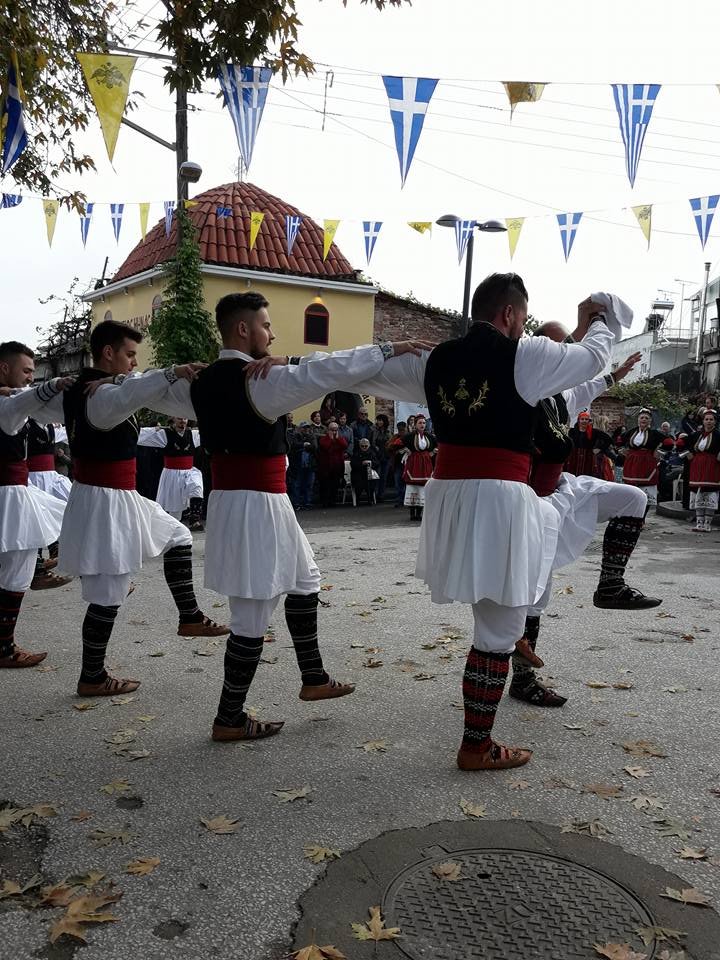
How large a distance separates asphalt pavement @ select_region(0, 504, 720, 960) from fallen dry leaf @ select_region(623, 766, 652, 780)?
1 centimetres

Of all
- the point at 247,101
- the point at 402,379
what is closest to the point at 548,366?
the point at 402,379

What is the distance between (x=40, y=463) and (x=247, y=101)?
4871mm

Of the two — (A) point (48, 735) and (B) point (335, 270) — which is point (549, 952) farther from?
(B) point (335, 270)

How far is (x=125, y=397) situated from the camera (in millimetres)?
4418

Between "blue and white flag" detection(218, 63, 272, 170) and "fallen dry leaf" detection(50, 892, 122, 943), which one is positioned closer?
"fallen dry leaf" detection(50, 892, 122, 943)

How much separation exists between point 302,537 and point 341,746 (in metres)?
1.06

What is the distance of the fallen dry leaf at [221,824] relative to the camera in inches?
128

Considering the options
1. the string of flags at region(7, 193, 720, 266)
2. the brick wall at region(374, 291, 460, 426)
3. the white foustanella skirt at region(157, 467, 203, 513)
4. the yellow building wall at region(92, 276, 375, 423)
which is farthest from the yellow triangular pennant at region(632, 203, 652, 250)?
the brick wall at region(374, 291, 460, 426)

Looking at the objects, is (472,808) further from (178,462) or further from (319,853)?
(178,462)

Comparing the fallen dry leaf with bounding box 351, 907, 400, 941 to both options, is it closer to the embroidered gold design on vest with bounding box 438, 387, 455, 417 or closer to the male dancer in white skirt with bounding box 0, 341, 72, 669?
the embroidered gold design on vest with bounding box 438, 387, 455, 417

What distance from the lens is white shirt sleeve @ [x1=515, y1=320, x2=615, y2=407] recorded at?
3564 millimetres

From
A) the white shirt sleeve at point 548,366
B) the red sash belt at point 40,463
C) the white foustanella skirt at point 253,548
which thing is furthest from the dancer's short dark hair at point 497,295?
the red sash belt at point 40,463

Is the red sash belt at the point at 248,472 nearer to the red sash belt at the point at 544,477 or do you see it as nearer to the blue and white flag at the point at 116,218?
the red sash belt at the point at 544,477

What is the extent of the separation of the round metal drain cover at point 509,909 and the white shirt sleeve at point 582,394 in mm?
2512
